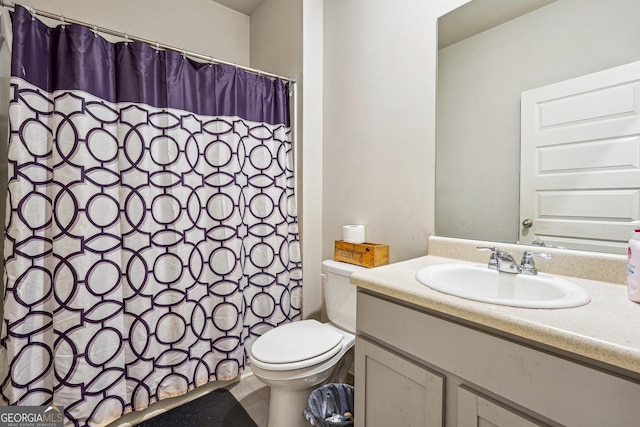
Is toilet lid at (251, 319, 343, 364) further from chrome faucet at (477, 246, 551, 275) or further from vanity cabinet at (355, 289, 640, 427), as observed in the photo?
chrome faucet at (477, 246, 551, 275)

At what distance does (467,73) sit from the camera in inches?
49.3

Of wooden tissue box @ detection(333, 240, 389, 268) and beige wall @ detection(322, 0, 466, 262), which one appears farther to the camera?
wooden tissue box @ detection(333, 240, 389, 268)

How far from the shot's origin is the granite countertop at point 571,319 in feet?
1.73

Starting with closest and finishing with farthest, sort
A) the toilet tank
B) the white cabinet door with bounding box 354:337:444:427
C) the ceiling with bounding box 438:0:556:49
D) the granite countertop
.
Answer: the granite countertop
the white cabinet door with bounding box 354:337:444:427
the ceiling with bounding box 438:0:556:49
the toilet tank

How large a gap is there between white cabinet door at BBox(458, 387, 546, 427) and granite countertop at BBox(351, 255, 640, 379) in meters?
0.17

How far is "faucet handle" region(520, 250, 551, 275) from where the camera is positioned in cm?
95

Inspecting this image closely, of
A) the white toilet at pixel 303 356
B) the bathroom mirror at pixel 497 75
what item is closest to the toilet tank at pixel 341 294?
the white toilet at pixel 303 356

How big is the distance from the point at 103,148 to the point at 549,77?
1.83 m

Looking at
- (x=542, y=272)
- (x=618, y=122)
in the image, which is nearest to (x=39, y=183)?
(x=542, y=272)

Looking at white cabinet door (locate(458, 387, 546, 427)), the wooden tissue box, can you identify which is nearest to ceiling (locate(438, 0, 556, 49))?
the wooden tissue box

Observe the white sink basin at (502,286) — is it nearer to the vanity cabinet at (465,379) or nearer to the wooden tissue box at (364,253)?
the vanity cabinet at (465,379)

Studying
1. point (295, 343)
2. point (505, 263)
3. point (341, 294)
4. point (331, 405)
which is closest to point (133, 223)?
point (295, 343)

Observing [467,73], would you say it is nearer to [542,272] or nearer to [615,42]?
[615,42]

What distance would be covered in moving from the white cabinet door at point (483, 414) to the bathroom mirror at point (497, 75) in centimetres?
64
